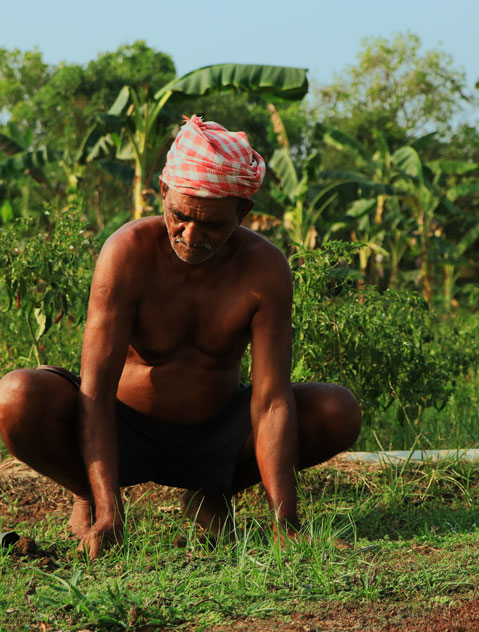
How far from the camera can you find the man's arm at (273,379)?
3070 mm

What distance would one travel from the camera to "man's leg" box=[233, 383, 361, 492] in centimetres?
323

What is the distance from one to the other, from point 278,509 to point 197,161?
126 centimetres

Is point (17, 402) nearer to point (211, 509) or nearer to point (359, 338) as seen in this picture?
point (211, 509)

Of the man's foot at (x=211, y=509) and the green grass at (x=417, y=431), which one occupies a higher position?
the man's foot at (x=211, y=509)

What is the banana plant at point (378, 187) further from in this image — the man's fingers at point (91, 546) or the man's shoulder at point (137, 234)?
the man's fingers at point (91, 546)

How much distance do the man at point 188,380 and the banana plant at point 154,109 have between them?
27.6 ft

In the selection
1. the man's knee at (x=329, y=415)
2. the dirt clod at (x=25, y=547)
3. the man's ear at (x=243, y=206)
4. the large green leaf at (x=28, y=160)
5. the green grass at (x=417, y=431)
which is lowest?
the green grass at (x=417, y=431)

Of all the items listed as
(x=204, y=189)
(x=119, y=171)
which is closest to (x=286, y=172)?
(x=119, y=171)

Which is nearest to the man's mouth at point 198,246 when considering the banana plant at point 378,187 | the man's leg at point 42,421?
the man's leg at point 42,421

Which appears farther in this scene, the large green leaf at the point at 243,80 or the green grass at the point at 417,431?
the large green leaf at the point at 243,80

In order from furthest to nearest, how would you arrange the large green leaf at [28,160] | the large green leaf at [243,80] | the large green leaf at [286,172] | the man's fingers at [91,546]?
1. the large green leaf at [286,172]
2. the large green leaf at [28,160]
3. the large green leaf at [243,80]
4. the man's fingers at [91,546]

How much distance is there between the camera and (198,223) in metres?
2.89

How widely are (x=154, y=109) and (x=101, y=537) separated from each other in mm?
10181

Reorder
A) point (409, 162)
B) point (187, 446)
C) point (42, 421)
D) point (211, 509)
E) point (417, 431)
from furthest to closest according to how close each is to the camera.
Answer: point (409, 162), point (417, 431), point (211, 509), point (187, 446), point (42, 421)
